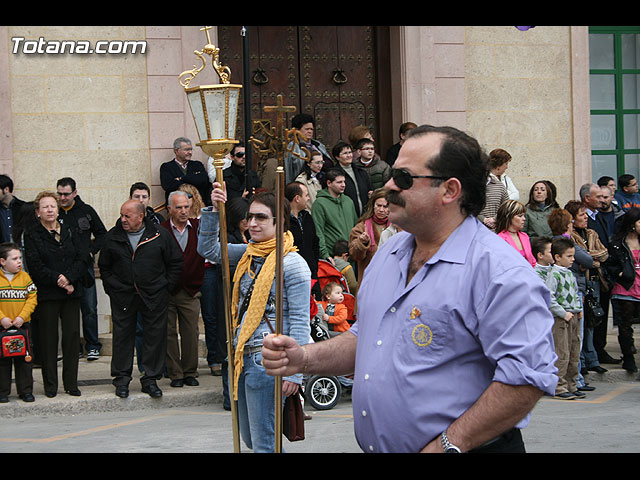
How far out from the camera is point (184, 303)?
34.4ft

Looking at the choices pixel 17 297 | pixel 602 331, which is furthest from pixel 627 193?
pixel 17 297

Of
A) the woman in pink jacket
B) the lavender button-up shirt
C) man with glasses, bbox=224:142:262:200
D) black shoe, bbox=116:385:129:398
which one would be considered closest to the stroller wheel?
black shoe, bbox=116:385:129:398

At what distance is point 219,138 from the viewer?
5.43 m

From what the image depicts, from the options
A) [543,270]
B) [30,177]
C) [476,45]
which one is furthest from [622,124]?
[30,177]

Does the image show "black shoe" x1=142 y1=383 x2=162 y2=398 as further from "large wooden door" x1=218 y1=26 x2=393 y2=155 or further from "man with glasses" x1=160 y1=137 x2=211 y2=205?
"large wooden door" x1=218 y1=26 x2=393 y2=155

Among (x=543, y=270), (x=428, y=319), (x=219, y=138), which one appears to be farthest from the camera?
(x=543, y=270)

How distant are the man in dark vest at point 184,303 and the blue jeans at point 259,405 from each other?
16.4ft

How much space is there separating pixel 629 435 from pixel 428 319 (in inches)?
218

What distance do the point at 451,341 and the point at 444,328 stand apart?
0.05 metres

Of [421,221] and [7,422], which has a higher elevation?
[421,221]

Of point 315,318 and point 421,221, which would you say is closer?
point 421,221

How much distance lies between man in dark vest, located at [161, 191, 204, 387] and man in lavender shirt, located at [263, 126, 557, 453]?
277 inches
